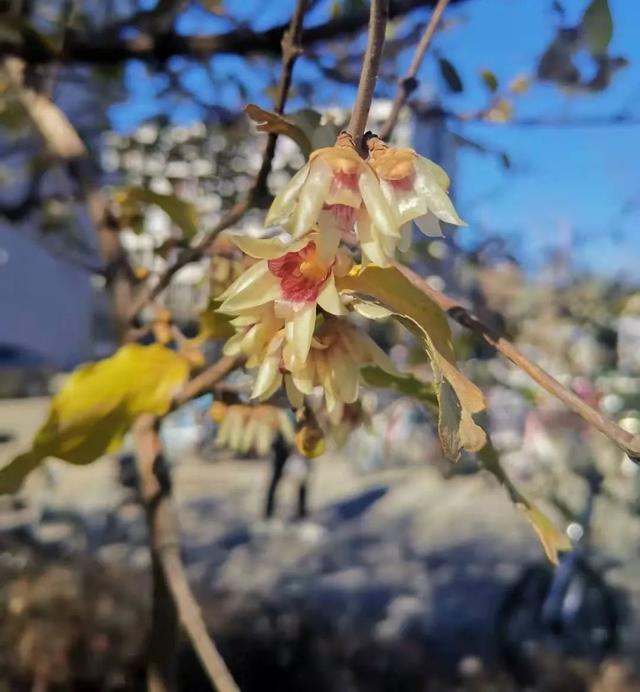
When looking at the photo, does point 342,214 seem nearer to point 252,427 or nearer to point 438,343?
point 438,343

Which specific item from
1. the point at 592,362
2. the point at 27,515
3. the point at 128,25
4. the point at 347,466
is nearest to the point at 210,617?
the point at 27,515

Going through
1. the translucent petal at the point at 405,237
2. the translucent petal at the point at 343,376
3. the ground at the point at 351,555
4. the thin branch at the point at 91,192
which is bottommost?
the ground at the point at 351,555

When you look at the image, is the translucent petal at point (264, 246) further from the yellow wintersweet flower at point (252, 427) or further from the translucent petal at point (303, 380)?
the yellow wintersweet flower at point (252, 427)

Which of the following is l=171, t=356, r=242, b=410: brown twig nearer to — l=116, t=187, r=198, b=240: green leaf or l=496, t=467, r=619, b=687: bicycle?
l=116, t=187, r=198, b=240: green leaf

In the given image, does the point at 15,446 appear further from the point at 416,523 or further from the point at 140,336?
the point at 140,336

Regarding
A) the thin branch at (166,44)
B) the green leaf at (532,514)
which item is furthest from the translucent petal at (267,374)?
the thin branch at (166,44)

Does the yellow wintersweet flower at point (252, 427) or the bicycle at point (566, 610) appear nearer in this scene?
the yellow wintersweet flower at point (252, 427)
